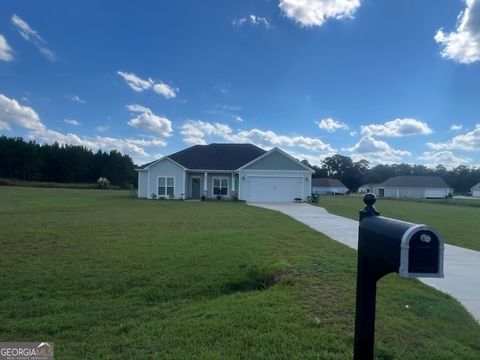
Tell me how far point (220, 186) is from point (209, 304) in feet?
88.4

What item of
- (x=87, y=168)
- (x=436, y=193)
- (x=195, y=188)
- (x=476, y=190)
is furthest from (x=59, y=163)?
(x=476, y=190)

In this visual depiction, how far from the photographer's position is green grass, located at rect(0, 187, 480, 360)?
11.2 ft

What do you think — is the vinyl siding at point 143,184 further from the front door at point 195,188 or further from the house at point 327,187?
the house at point 327,187

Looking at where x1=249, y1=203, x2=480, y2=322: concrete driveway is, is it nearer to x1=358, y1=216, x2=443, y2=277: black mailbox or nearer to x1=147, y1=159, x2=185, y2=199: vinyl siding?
x1=358, y1=216, x2=443, y2=277: black mailbox

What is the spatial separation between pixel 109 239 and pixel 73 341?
5.81m

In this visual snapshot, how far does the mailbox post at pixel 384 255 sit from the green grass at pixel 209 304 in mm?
731

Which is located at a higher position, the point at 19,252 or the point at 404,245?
the point at 404,245

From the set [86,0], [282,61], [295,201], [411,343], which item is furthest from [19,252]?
[295,201]

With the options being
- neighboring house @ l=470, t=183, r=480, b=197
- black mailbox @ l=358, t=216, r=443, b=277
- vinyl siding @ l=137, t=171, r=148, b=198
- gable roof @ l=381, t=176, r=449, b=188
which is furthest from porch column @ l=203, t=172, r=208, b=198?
neighboring house @ l=470, t=183, r=480, b=197

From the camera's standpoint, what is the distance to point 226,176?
31625mm

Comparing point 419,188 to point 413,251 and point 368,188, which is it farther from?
point 413,251

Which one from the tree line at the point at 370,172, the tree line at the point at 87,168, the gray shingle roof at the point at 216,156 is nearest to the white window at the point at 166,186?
the gray shingle roof at the point at 216,156

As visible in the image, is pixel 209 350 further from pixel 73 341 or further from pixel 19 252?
pixel 19 252

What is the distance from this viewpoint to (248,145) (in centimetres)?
3575
